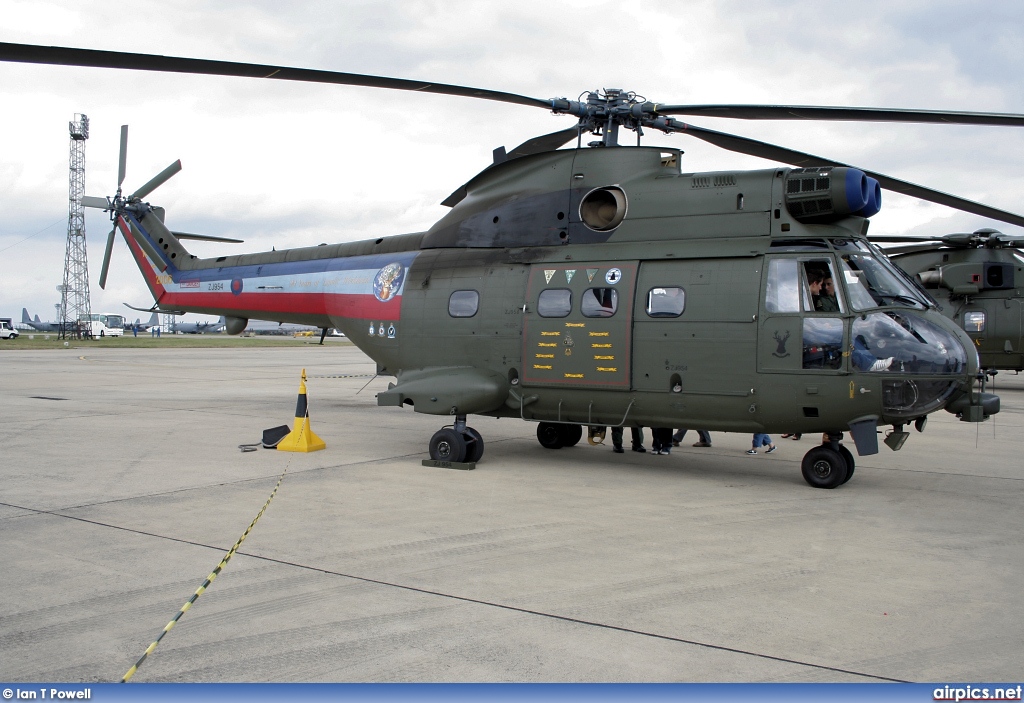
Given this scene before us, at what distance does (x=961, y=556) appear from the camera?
20.1 feet

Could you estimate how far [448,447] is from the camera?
983 centimetres

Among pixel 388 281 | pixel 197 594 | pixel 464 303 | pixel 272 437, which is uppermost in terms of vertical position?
pixel 388 281

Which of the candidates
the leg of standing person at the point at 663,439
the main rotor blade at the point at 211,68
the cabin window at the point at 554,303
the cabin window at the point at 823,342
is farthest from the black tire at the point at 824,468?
the main rotor blade at the point at 211,68

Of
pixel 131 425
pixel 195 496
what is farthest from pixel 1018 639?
pixel 131 425

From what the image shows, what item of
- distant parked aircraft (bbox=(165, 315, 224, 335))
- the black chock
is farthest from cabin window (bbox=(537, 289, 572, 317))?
distant parked aircraft (bbox=(165, 315, 224, 335))

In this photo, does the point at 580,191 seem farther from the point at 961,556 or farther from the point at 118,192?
the point at 118,192

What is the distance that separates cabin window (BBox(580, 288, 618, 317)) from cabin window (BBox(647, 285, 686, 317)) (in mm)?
425

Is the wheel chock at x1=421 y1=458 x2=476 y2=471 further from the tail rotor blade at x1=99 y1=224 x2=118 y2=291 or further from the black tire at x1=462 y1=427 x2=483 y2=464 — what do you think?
the tail rotor blade at x1=99 y1=224 x2=118 y2=291

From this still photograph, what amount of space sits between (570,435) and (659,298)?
311 cm

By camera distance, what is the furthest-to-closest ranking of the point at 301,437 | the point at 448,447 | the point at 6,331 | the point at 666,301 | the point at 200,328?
1. the point at 200,328
2. the point at 6,331
3. the point at 301,437
4. the point at 448,447
5. the point at 666,301

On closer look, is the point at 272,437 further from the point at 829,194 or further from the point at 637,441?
the point at 829,194

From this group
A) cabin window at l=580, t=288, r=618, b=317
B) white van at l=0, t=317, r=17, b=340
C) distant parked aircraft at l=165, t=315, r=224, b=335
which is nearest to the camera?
cabin window at l=580, t=288, r=618, b=317

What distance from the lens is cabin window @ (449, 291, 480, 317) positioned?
10.3 meters

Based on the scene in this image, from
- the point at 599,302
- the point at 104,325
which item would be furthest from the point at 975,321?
the point at 104,325
